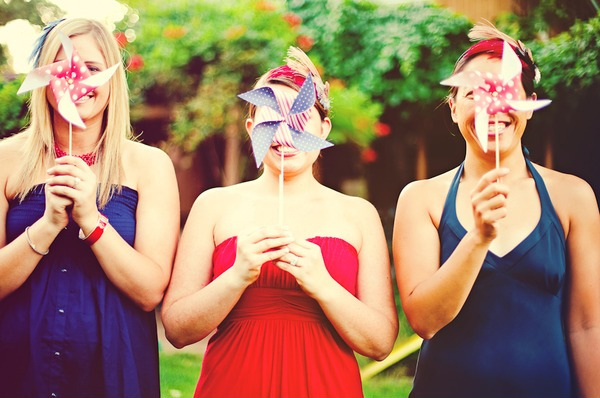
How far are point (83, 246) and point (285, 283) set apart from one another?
767mm

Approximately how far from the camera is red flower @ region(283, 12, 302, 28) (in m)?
6.06

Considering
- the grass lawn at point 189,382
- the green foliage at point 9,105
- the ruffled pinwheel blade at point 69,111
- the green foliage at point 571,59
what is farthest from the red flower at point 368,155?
the ruffled pinwheel blade at point 69,111

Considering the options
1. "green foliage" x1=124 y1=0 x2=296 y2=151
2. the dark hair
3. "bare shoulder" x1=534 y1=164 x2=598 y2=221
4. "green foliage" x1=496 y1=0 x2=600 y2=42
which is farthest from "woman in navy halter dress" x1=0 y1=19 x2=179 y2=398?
"green foliage" x1=124 y1=0 x2=296 y2=151

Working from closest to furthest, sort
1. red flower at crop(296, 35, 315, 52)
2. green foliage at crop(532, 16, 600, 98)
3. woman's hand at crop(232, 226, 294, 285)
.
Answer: woman's hand at crop(232, 226, 294, 285) → green foliage at crop(532, 16, 600, 98) → red flower at crop(296, 35, 315, 52)

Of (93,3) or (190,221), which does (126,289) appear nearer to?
(190,221)

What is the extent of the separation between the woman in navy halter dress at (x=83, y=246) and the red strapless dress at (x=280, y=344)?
27 cm

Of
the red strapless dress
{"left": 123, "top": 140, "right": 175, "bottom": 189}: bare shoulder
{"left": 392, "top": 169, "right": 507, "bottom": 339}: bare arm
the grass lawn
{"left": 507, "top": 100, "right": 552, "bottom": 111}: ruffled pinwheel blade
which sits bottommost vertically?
the grass lawn

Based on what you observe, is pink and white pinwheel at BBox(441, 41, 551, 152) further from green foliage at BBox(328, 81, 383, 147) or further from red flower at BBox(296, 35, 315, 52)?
red flower at BBox(296, 35, 315, 52)

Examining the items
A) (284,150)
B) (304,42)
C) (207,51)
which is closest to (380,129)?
(304,42)

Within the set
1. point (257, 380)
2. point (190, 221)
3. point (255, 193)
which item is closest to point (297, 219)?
point (255, 193)

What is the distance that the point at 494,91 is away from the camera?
8.55 ft

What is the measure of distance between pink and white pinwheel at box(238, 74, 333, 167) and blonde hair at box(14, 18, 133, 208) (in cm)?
51

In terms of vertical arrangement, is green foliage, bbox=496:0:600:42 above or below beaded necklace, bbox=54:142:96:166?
above

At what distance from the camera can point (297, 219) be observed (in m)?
2.81
